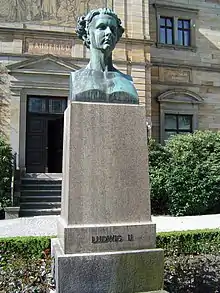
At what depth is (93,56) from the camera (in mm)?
4887

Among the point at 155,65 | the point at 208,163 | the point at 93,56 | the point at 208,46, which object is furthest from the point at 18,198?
the point at 208,46

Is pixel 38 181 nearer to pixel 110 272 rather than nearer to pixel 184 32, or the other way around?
pixel 110 272

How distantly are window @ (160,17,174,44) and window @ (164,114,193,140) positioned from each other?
15.1 ft

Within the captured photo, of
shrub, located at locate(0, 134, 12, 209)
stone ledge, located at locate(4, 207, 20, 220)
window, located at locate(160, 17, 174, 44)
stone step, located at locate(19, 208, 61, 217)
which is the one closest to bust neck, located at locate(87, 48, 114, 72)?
stone ledge, located at locate(4, 207, 20, 220)

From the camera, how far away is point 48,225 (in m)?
10.1

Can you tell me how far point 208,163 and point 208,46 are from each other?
11173mm

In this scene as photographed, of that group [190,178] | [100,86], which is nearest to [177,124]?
[190,178]

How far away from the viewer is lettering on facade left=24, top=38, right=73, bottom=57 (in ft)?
54.8

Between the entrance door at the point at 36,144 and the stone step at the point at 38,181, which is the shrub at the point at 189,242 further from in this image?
the entrance door at the point at 36,144

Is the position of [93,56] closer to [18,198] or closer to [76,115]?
[76,115]

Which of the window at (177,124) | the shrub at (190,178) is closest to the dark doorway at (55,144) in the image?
the shrub at (190,178)

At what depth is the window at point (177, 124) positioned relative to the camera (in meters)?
20.1

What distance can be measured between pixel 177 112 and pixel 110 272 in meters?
17.0

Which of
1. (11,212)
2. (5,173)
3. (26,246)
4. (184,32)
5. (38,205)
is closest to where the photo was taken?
(26,246)
